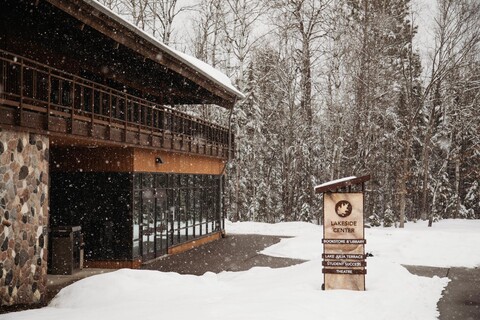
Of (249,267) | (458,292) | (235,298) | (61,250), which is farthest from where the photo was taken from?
(249,267)

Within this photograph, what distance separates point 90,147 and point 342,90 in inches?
987

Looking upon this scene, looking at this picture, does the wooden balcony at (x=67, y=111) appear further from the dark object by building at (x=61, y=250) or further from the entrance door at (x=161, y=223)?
the dark object by building at (x=61, y=250)

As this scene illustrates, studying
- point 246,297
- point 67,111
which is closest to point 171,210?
point 67,111

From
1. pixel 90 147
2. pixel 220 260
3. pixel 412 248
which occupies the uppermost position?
pixel 90 147

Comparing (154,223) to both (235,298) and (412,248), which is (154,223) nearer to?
(235,298)

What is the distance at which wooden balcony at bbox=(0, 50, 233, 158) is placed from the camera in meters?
11.4

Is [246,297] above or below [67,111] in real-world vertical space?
below

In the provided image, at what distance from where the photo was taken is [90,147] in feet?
56.5

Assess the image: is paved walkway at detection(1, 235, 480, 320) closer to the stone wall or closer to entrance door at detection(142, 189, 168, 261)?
entrance door at detection(142, 189, 168, 261)

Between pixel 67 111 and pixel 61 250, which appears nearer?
pixel 67 111

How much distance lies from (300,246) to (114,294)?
40.2 ft

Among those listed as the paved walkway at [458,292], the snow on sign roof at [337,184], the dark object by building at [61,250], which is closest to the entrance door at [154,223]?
the dark object by building at [61,250]

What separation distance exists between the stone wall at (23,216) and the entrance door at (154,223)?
6310 millimetres

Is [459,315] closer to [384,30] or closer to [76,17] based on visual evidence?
[76,17]
